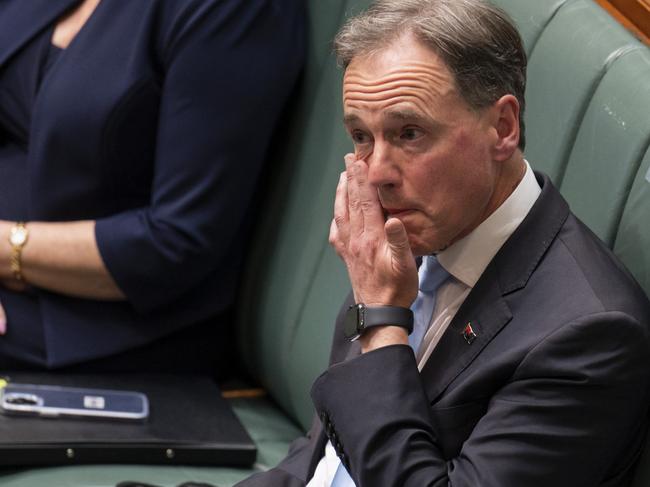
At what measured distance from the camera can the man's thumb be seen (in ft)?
5.59

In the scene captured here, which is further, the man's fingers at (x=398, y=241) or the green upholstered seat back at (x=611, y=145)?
the green upholstered seat back at (x=611, y=145)

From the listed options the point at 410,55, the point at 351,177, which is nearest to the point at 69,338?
the point at 351,177

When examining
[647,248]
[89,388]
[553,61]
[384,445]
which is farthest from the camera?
[89,388]

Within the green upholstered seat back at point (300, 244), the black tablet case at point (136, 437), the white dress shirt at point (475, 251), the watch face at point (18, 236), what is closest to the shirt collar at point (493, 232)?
the white dress shirt at point (475, 251)

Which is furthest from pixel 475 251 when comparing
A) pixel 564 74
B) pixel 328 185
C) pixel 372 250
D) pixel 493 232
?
pixel 328 185

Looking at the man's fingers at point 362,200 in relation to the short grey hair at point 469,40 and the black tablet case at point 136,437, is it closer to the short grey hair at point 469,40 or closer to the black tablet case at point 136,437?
the short grey hair at point 469,40

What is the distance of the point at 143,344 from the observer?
2658mm

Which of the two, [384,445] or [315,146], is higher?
[384,445]

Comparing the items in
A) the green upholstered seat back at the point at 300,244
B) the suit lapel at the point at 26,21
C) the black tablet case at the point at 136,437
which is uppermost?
the suit lapel at the point at 26,21

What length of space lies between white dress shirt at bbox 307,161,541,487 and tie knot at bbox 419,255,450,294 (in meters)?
0.01

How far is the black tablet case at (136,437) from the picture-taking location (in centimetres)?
231

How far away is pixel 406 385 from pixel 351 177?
30cm

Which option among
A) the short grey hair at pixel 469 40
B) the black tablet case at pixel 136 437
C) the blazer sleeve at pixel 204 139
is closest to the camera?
the short grey hair at pixel 469 40

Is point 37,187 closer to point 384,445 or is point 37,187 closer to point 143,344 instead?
point 143,344
